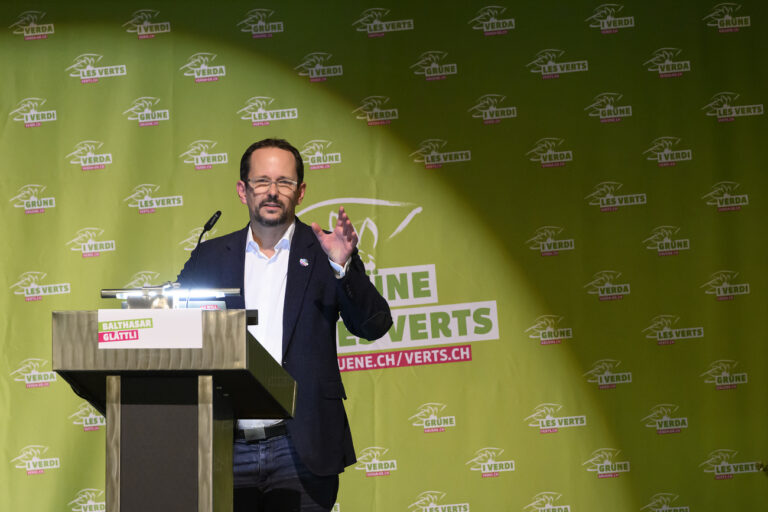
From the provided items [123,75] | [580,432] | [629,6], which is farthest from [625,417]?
[123,75]

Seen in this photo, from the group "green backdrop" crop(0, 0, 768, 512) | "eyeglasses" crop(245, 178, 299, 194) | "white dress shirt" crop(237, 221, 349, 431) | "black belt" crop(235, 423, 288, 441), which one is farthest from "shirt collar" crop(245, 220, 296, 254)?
"green backdrop" crop(0, 0, 768, 512)

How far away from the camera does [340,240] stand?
7.73 ft

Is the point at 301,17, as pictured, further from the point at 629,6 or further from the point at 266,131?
the point at 629,6

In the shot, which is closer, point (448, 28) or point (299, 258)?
point (299, 258)

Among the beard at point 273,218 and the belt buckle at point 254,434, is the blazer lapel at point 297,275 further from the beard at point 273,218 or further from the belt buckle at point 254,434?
the belt buckle at point 254,434

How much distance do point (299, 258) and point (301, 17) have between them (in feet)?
8.11

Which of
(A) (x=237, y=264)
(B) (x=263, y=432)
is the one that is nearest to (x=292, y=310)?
(A) (x=237, y=264)

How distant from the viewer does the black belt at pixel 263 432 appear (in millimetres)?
2453

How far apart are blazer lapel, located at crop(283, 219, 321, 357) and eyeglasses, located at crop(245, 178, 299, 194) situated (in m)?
0.13

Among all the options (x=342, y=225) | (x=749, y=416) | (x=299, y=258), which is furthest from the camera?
(x=749, y=416)

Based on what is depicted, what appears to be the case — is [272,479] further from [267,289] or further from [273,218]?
[273,218]

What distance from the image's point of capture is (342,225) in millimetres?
2314

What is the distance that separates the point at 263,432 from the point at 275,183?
32.2 inches

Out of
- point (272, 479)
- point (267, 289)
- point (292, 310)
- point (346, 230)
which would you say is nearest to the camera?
point (346, 230)
